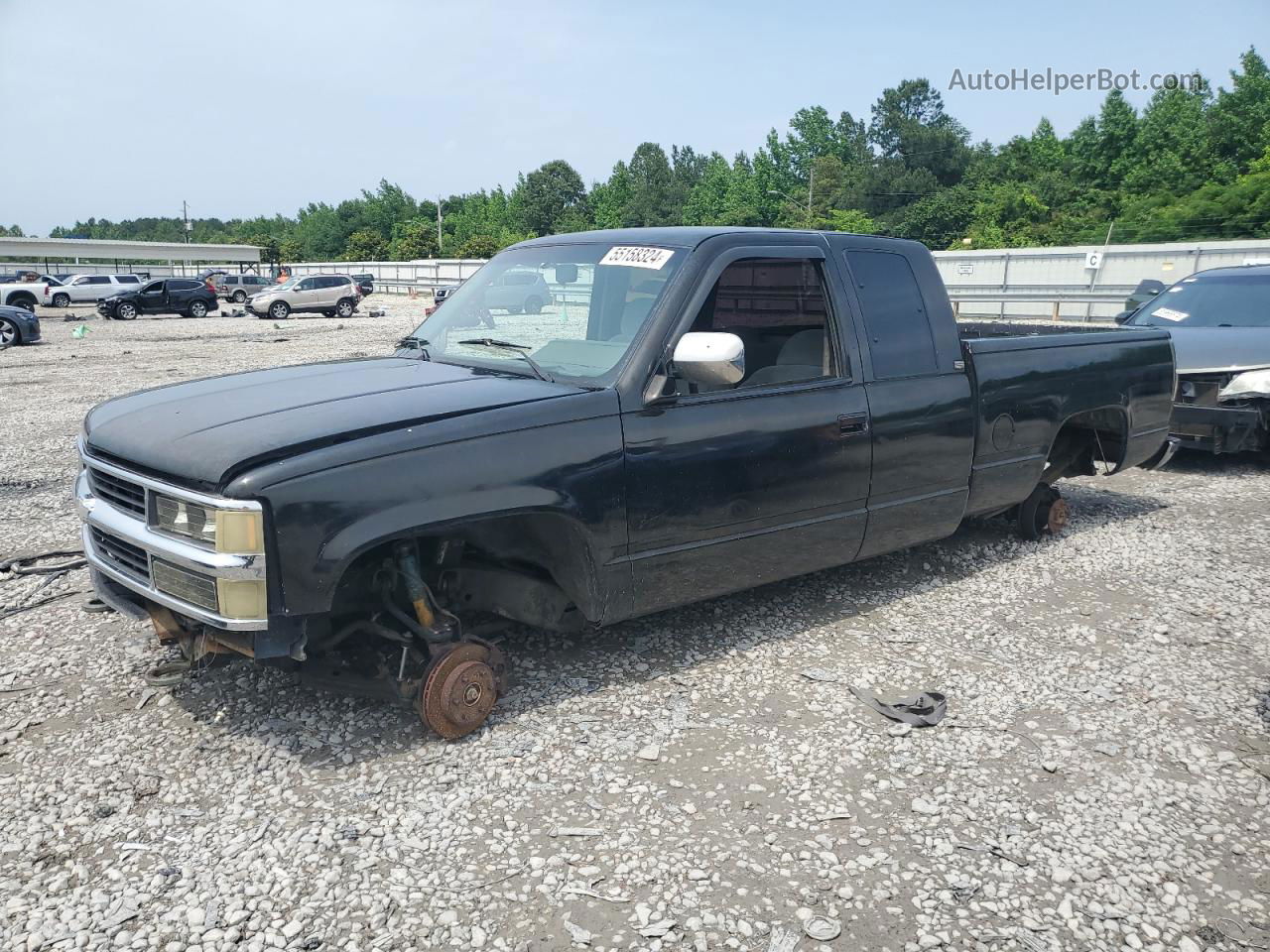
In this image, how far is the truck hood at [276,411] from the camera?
3127 mm

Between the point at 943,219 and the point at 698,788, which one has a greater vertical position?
the point at 943,219

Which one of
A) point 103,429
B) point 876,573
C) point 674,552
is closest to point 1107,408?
point 876,573

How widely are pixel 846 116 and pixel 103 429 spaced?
111 meters

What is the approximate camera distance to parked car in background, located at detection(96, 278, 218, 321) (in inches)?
1366

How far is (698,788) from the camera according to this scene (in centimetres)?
330

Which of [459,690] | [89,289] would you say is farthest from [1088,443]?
[89,289]

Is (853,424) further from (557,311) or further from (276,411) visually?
(276,411)

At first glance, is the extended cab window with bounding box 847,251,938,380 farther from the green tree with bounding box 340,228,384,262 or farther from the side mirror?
the green tree with bounding box 340,228,384,262

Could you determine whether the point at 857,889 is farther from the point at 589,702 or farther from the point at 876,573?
the point at 876,573

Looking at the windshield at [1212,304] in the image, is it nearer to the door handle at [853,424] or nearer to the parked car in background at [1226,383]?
the parked car in background at [1226,383]

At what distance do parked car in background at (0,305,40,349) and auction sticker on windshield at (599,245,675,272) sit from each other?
79.8 ft

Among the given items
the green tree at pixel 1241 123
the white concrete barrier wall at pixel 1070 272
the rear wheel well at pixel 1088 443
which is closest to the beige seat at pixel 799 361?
the rear wheel well at pixel 1088 443

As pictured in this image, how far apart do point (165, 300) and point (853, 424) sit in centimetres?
3749

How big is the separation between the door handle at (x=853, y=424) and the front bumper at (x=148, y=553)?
2.67 m
